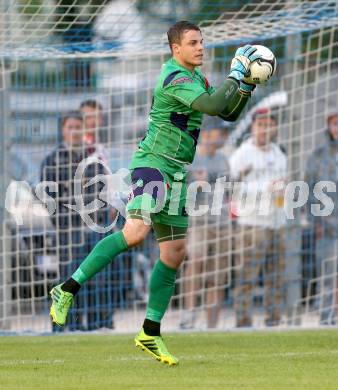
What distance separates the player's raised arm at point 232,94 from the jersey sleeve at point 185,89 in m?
0.04

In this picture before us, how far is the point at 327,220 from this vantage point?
35.8 ft

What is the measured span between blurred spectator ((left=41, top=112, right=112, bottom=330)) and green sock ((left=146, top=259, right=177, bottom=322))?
3428 millimetres

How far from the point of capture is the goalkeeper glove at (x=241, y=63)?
6.72 m

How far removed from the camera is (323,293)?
1079 centimetres

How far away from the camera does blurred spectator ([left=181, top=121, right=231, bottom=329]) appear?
10.8 metres

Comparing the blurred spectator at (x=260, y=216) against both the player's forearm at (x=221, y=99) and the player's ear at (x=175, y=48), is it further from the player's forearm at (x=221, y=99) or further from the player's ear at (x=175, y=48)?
the player's forearm at (x=221, y=99)

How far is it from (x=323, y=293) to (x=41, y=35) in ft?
11.7

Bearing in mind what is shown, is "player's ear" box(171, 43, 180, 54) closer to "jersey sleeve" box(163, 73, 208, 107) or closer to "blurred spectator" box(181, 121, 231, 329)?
"jersey sleeve" box(163, 73, 208, 107)

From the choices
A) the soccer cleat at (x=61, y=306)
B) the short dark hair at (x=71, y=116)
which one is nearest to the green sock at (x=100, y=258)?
the soccer cleat at (x=61, y=306)

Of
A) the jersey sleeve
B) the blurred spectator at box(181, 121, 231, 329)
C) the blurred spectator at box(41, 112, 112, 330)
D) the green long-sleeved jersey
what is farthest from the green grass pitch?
the jersey sleeve

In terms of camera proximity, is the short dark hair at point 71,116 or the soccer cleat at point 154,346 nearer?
the soccer cleat at point 154,346

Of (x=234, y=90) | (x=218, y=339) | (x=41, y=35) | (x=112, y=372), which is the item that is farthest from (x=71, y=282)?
(x=41, y=35)

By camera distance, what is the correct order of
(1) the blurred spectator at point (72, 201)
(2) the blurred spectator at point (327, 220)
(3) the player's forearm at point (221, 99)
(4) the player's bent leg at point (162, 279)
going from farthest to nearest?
(2) the blurred spectator at point (327, 220), (1) the blurred spectator at point (72, 201), (4) the player's bent leg at point (162, 279), (3) the player's forearm at point (221, 99)

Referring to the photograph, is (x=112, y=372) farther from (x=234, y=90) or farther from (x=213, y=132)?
A: (x=213, y=132)
